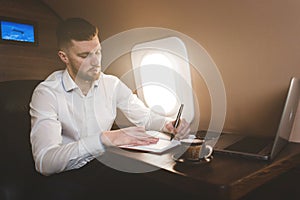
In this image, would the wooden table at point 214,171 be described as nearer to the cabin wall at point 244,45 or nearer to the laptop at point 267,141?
the laptop at point 267,141

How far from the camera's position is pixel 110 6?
59.8 inches

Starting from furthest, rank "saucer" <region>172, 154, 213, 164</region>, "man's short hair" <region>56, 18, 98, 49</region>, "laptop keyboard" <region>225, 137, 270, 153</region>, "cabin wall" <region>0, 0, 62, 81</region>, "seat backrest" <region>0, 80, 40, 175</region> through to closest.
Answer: "cabin wall" <region>0, 0, 62, 81</region> < "seat backrest" <region>0, 80, 40, 175</region> < "man's short hair" <region>56, 18, 98, 49</region> < "laptop keyboard" <region>225, 137, 270, 153</region> < "saucer" <region>172, 154, 213, 164</region>

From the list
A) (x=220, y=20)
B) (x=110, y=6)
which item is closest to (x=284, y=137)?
(x=220, y=20)

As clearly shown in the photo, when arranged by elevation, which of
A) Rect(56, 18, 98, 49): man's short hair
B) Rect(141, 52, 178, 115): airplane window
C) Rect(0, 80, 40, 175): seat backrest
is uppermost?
Rect(56, 18, 98, 49): man's short hair

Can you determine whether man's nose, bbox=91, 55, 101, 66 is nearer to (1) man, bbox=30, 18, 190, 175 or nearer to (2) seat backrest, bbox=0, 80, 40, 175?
(1) man, bbox=30, 18, 190, 175

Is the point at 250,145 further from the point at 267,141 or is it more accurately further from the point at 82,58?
the point at 82,58

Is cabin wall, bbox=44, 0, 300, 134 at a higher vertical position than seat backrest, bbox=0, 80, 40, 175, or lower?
higher

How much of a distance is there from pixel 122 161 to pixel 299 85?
688 millimetres

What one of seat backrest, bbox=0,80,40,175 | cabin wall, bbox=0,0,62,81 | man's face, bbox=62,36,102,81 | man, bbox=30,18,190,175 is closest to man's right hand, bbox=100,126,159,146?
man, bbox=30,18,190,175

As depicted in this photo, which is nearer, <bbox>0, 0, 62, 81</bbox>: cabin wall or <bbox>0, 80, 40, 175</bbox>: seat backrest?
<bbox>0, 80, 40, 175</bbox>: seat backrest

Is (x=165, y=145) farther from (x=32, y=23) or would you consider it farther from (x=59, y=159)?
(x=32, y=23)

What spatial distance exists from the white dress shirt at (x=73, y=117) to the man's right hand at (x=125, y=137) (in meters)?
0.03

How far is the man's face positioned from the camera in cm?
111

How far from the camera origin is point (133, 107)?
1433 mm
